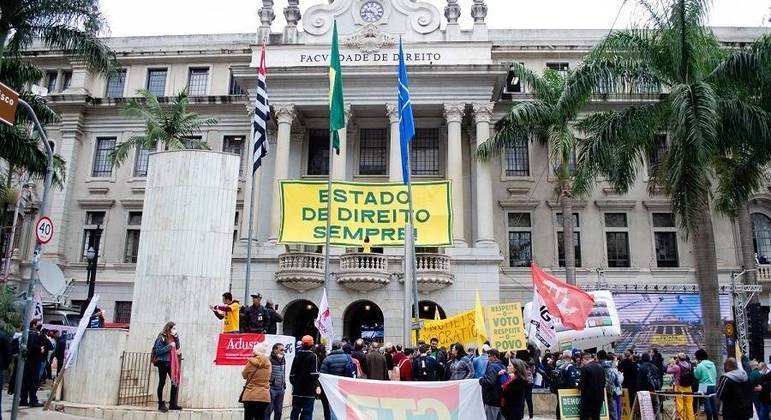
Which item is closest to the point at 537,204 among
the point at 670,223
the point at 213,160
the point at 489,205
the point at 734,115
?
the point at 489,205

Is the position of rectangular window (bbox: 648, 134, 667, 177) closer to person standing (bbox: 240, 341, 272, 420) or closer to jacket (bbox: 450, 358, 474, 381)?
jacket (bbox: 450, 358, 474, 381)

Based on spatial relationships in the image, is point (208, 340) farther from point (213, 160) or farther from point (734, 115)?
point (734, 115)

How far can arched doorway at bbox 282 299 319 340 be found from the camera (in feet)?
95.7

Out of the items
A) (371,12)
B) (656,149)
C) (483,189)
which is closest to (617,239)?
(483,189)

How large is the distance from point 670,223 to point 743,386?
2346 cm

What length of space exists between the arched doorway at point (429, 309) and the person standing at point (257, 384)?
18770 mm

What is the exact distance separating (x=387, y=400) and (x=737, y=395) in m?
6.09

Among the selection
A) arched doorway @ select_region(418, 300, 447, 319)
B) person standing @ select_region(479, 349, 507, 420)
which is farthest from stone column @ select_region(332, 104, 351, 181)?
person standing @ select_region(479, 349, 507, 420)

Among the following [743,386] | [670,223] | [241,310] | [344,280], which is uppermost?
[670,223]

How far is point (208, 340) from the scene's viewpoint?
529 inches

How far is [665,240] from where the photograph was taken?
31922 mm

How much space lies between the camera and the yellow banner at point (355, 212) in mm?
21375

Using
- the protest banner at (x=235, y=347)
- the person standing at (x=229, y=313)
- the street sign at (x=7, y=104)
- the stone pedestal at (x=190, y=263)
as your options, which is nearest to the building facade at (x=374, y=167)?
the stone pedestal at (x=190, y=263)

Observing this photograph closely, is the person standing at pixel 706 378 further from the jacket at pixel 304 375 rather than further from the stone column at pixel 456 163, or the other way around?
the stone column at pixel 456 163
